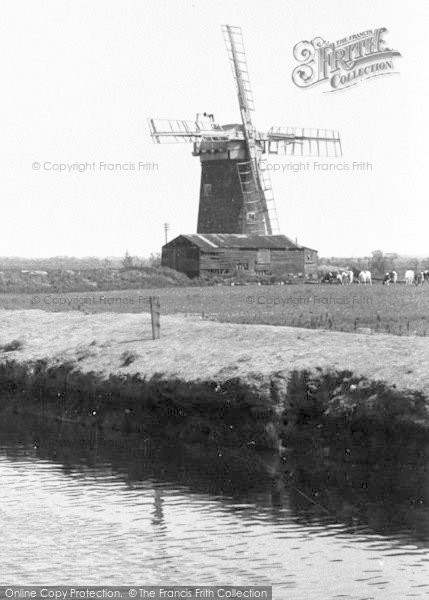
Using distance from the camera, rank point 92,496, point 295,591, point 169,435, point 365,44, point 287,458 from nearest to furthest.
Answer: point 295,591
point 92,496
point 287,458
point 169,435
point 365,44

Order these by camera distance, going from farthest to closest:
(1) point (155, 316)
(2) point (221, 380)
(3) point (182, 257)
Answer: (3) point (182, 257) → (1) point (155, 316) → (2) point (221, 380)

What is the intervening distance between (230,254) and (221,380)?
51.8m

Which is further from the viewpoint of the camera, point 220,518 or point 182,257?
point 182,257

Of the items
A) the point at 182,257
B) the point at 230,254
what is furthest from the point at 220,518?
the point at 182,257

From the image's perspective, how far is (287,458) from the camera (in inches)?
629

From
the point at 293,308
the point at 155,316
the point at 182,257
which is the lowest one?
the point at 293,308

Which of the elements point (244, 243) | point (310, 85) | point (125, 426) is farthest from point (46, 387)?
point (244, 243)

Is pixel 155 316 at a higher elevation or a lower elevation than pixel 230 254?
lower

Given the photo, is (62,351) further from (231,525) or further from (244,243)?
(244,243)

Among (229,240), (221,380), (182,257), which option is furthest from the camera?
(182,257)

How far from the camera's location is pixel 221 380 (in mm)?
17547

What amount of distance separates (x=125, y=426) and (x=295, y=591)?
9.29 metres

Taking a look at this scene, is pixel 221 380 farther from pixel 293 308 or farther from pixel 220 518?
pixel 293 308

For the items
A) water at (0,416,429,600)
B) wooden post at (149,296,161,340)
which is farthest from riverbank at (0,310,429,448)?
water at (0,416,429,600)
